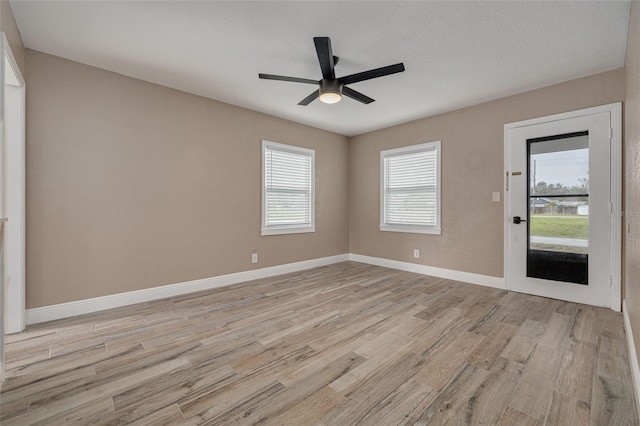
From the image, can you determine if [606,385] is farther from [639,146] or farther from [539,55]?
[539,55]

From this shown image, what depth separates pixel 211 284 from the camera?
3.69 metres

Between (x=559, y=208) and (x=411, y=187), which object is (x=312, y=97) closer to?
(x=411, y=187)

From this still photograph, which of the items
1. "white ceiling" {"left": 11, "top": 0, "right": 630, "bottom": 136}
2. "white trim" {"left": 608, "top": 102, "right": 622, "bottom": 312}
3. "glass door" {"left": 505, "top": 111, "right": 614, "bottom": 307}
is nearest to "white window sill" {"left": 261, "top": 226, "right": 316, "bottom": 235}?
"white ceiling" {"left": 11, "top": 0, "right": 630, "bottom": 136}

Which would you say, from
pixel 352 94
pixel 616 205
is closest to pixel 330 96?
pixel 352 94

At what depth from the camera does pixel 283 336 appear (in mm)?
2334

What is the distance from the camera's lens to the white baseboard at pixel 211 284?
2.69 m

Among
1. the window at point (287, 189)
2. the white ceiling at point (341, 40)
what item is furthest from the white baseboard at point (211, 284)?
the white ceiling at point (341, 40)

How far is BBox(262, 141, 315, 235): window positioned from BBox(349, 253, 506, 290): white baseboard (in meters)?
1.30

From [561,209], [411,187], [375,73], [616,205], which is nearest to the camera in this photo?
[375,73]

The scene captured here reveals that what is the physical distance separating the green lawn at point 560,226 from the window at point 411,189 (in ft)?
4.07

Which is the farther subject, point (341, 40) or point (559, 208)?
point (559, 208)

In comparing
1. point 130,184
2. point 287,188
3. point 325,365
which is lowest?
point 325,365

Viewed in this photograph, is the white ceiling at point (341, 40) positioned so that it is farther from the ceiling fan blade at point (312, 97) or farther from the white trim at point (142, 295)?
the white trim at point (142, 295)

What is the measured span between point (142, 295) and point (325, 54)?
3.16 meters
